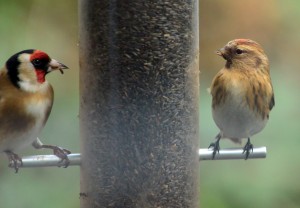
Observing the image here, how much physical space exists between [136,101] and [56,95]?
254cm

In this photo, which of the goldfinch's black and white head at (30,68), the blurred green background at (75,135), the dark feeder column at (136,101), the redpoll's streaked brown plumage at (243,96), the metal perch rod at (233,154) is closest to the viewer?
the dark feeder column at (136,101)

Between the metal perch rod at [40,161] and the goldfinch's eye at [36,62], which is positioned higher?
the goldfinch's eye at [36,62]

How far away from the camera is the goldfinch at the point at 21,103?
18.0ft

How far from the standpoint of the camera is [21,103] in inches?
218

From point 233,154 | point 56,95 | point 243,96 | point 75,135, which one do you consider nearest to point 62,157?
point 233,154

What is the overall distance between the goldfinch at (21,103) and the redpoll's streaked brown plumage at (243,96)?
1144 millimetres

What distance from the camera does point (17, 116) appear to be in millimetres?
5555

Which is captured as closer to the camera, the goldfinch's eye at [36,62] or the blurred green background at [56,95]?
the goldfinch's eye at [36,62]

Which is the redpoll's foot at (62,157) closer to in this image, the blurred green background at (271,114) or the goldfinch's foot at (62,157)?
the goldfinch's foot at (62,157)

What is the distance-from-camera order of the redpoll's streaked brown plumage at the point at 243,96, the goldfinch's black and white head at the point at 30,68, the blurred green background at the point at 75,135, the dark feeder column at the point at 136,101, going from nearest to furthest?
the dark feeder column at the point at 136,101
the goldfinch's black and white head at the point at 30,68
the redpoll's streaked brown plumage at the point at 243,96
the blurred green background at the point at 75,135

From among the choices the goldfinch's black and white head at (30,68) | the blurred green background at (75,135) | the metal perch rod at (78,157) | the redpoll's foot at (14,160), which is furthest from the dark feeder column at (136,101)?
the blurred green background at (75,135)

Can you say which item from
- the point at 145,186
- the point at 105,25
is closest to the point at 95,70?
the point at 105,25

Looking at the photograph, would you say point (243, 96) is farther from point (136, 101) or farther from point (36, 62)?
point (36, 62)

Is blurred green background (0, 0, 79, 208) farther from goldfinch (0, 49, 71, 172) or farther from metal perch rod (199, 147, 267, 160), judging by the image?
metal perch rod (199, 147, 267, 160)
